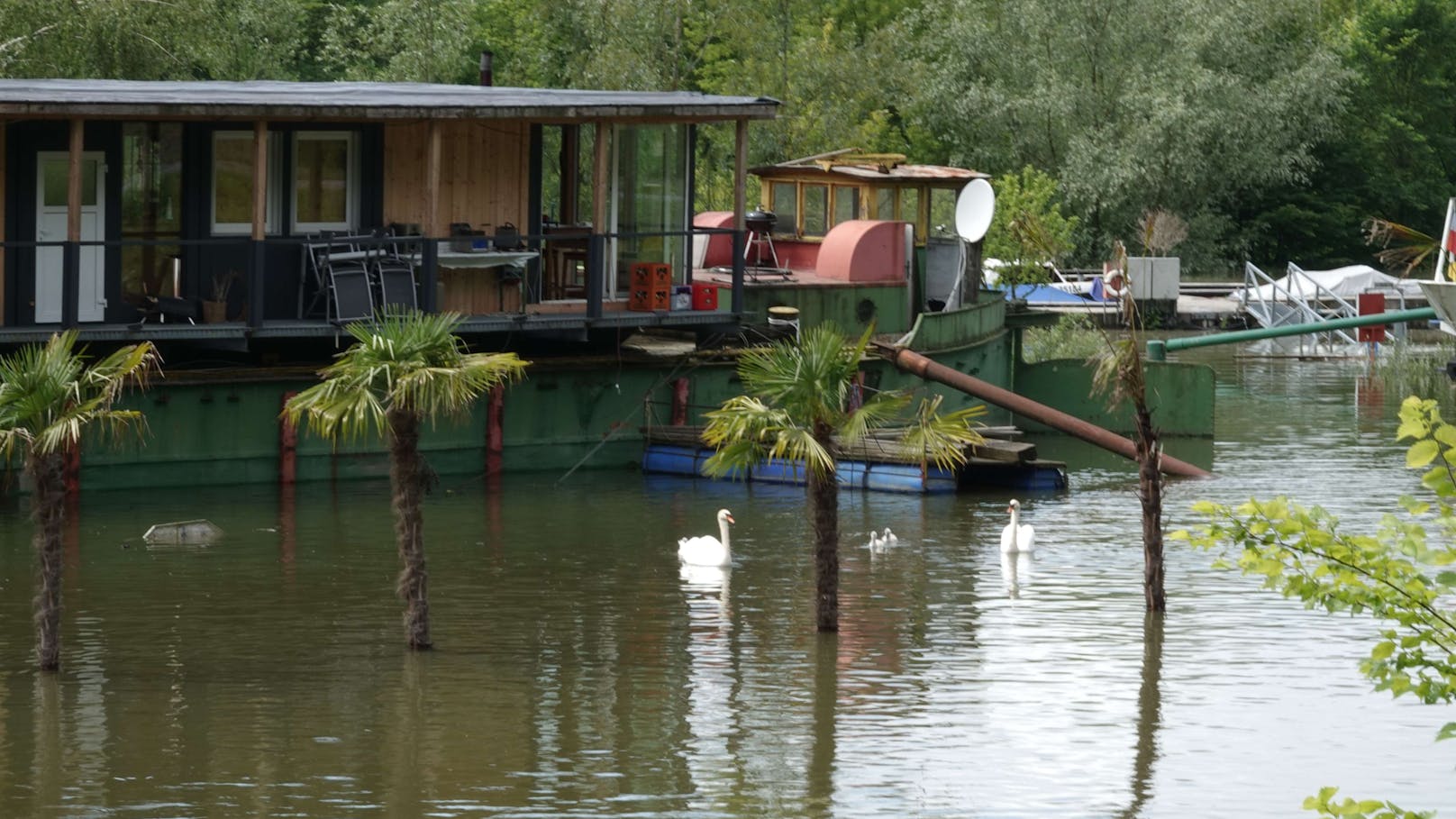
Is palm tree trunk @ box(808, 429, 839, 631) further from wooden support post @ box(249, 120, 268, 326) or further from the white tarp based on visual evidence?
the white tarp

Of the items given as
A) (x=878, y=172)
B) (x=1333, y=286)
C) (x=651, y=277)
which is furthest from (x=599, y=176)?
(x=1333, y=286)

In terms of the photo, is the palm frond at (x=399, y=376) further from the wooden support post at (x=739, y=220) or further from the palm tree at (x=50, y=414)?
the wooden support post at (x=739, y=220)

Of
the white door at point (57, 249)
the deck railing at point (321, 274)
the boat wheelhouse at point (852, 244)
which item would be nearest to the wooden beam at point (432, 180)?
the deck railing at point (321, 274)

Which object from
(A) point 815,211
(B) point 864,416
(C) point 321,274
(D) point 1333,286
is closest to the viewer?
(B) point 864,416

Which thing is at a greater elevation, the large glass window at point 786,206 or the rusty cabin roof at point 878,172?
the rusty cabin roof at point 878,172

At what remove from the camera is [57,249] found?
2559 cm

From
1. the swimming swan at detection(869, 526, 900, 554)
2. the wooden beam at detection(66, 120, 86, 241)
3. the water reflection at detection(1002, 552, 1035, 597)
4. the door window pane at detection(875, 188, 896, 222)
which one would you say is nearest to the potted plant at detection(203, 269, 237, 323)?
the wooden beam at detection(66, 120, 86, 241)

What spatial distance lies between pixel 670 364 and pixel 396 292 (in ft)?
13.8

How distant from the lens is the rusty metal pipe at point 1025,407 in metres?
28.7

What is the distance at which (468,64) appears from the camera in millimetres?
59594

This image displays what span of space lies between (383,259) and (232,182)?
1993mm

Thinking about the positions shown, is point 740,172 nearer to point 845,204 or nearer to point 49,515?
point 845,204

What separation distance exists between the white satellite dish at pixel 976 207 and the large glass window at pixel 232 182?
11.0 metres

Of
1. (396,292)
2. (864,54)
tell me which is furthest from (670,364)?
(864,54)
